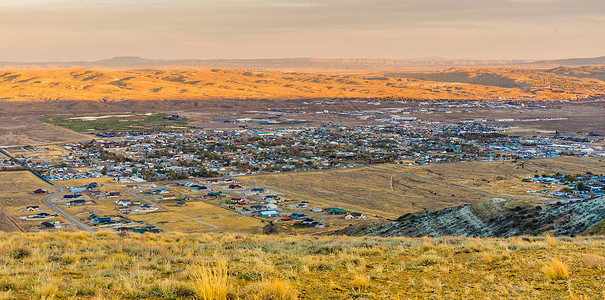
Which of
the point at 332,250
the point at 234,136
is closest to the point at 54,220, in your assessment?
the point at 332,250

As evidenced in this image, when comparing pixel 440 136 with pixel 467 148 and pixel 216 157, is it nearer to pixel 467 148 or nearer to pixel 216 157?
pixel 467 148

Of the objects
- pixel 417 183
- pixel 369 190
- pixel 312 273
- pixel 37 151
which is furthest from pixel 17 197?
pixel 312 273

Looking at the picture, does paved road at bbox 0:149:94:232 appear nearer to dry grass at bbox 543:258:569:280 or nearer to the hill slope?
the hill slope

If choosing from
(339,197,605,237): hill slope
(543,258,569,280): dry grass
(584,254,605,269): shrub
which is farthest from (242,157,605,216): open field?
(543,258,569,280): dry grass

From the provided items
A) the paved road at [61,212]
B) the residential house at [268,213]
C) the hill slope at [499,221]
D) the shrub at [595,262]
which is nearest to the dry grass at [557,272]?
the shrub at [595,262]

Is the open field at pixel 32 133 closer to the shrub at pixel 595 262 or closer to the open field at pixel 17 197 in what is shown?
the open field at pixel 17 197
